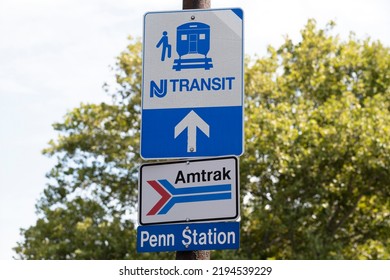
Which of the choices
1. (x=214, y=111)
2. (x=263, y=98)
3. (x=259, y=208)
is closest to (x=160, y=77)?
(x=214, y=111)

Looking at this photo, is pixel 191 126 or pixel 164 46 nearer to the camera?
pixel 191 126

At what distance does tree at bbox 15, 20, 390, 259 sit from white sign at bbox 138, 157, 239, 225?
15.1 metres

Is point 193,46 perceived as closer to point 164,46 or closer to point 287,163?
point 164,46

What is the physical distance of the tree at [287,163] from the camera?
21406 mm

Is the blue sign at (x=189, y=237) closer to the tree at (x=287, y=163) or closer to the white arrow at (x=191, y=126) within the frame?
the white arrow at (x=191, y=126)

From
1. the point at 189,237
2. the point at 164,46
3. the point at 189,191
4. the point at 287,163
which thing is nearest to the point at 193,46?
the point at 164,46

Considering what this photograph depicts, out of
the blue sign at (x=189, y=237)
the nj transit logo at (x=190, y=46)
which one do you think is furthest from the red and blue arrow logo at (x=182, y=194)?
the nj transit logo at (x=190, y=46)

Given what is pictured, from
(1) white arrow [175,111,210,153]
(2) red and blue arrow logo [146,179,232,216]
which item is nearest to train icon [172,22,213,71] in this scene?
(1) white arrow [175,111,210,153]

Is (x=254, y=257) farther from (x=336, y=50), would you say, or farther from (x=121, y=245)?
(x=336, y=50)

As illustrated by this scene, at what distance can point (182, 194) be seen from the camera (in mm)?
5570

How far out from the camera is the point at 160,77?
5.93 meters

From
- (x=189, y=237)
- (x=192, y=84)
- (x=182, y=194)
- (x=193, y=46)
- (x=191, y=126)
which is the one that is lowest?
(x=189, y=237)

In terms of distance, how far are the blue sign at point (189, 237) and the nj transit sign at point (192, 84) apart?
56 cm

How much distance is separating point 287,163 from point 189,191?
53.2 ft
